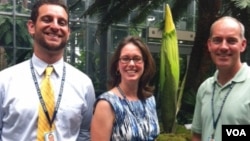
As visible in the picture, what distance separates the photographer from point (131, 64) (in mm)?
2369

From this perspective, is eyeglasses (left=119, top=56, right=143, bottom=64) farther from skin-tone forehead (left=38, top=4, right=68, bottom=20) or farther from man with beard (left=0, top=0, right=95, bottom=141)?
skin-tone forehead (left=38, top=4, right=68, bottom=20)

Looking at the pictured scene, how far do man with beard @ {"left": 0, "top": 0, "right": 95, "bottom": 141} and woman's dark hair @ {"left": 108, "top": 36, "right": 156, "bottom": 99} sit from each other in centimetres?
20

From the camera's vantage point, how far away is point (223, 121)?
2262 mm

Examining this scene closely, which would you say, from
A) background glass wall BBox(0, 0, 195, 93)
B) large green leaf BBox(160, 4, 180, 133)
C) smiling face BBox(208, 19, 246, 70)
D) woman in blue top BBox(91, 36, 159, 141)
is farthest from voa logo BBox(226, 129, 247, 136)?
background glass wall BBox(0, 0, 195, 93)

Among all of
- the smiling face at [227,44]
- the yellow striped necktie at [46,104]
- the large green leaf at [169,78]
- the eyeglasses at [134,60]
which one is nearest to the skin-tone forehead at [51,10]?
the yellow striped necktie at [46,104]

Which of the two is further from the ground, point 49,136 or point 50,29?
point 50,29

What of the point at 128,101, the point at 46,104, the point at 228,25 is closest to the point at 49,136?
the point at 46,104

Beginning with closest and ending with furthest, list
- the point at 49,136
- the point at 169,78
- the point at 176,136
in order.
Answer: the point at 49,136 < the point at 176,136 < the point at 169,78

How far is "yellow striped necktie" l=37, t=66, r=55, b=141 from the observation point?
85.6 inches

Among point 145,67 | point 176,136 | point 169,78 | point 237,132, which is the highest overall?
point 145,67

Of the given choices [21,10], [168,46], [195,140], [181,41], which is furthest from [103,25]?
[181,41]

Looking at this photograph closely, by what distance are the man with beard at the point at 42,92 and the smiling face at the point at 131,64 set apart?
0.77 ft

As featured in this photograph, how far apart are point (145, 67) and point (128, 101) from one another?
23 centimetres

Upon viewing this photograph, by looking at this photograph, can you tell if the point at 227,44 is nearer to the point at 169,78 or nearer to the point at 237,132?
the point at 237,132
